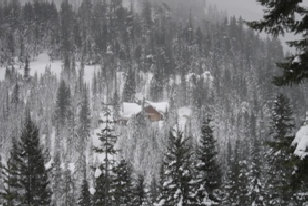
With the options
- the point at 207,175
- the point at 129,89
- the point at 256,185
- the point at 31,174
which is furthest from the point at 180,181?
the point at 129,89

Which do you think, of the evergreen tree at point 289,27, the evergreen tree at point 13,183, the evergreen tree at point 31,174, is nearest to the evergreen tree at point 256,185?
the evergreen tree at point 31,174

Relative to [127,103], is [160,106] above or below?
below

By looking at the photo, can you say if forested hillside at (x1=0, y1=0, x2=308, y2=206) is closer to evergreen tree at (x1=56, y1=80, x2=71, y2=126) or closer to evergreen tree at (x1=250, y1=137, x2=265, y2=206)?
evergreen tree at (x1=56, y1=80, x2=71, y2=126)

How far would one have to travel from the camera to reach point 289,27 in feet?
27.4

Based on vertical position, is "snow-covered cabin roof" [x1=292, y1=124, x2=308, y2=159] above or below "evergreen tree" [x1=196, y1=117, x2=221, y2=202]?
above

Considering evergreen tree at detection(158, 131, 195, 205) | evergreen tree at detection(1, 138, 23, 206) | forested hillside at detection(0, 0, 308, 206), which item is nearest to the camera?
evergreen tree at detection(158, 131, 195, 205)

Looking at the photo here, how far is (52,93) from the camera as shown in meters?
153

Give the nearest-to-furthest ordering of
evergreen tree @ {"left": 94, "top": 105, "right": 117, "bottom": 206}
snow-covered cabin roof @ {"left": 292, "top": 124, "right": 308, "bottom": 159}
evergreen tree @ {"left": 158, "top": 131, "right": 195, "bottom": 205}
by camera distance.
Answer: snow-covered cabin roof @ {"left": 292, "top": 124, "right": 308, "bottom": 159} < evergreen tree @ {"left": 158, "top": 131, "right": 195, "bottom": 205} < evergreen tree @ {"left": 94, "top": 105, "right": 117, "bottom": 206}

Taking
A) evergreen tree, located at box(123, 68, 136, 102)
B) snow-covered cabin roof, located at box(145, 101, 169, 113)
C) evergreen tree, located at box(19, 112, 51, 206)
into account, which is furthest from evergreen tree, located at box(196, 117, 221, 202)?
evergreen tree, located at box(123, 68, 136, 102)

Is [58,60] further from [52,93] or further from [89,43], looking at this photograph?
[52,93]

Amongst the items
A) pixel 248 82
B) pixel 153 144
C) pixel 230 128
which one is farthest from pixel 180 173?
pixel 248 82

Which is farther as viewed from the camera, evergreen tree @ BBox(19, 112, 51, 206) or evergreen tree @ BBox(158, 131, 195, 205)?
evergreen tree @ BBox(19, 112, 51, 206)

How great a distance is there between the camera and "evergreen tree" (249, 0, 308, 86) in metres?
7.98

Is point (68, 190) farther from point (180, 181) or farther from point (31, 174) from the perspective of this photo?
point (180, 181)
